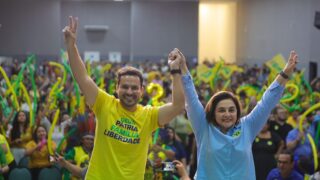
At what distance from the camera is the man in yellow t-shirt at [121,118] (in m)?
3.97

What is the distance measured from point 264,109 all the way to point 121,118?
36.0 inches

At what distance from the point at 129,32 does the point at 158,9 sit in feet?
7.43

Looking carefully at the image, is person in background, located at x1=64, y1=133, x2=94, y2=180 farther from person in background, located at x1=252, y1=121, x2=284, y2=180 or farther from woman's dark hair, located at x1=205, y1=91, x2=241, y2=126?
woman's dark hair, located at x1=205, y1=91, x2=241, y2=126

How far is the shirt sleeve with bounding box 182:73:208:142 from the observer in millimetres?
4066

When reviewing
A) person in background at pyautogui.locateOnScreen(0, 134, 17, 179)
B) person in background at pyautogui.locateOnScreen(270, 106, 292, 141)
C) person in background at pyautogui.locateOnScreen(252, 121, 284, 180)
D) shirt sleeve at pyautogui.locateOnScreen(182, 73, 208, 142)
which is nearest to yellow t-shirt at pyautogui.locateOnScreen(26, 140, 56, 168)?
person in background at pyautogui.locateOnScreen(0, 134, 17, 179)

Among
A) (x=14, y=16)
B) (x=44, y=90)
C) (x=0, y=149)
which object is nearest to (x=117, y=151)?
(x=0, y=149)

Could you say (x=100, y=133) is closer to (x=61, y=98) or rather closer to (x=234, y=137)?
(x=234, y=137)

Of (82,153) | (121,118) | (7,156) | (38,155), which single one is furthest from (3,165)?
(121,118)

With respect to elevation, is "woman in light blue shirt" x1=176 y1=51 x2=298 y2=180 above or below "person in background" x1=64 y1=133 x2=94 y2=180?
above

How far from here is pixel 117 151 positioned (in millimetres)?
4000

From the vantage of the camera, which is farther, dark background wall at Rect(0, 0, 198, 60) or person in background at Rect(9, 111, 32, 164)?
dark background wall at Rect(0, 0, 198, 60)

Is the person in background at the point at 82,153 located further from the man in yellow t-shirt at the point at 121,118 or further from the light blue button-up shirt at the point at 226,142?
the light blue button-up shirt at the point at 226,142

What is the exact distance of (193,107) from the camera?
407 cm

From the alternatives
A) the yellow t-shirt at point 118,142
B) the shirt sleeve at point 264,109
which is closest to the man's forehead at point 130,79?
the yellow t-shirt at point 118,142
